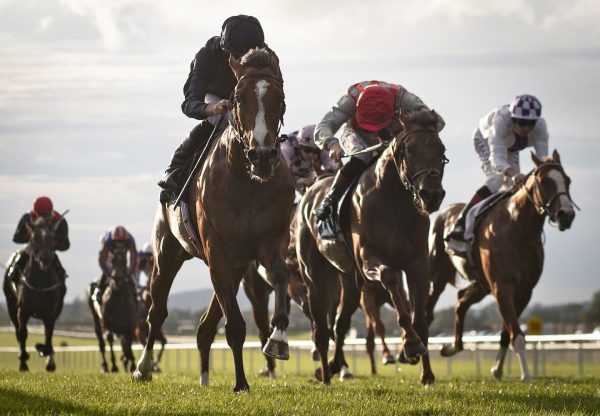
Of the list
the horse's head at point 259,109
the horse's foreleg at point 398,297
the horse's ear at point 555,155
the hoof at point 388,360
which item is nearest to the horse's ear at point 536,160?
the horse's ear at point 555,155

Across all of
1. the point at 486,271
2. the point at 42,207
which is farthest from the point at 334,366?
the point at 42,207

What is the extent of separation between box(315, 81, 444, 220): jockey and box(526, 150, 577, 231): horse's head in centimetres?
203

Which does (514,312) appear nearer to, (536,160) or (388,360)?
(536,160)

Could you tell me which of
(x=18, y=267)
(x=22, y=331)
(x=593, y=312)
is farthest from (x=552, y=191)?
(x=593, y=312)

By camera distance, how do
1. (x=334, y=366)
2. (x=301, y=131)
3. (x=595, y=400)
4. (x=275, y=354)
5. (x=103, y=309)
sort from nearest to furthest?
1. (x=275, y=354)
2. (x=595, y=400)
3. (x=334, y=366)
4. (x=301, y=131)
5. (x=103, y=309)

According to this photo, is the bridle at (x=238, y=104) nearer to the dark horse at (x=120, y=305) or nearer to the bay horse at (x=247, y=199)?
the bay horse at (x=247, y=199)

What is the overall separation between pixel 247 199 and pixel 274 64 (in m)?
1.10

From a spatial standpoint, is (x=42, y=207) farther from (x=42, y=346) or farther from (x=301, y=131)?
(x=301, y=131)

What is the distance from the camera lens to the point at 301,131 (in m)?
14.6

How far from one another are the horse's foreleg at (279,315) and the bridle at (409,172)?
1.67m

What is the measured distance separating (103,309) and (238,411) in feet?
48.8

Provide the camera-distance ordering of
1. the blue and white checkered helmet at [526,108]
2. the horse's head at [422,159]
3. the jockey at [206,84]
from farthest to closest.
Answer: the blue and white checkered helmet at [526,108] → the jockey at [206,84] → the horse's head at [422,159]

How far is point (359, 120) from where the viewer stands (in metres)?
11.8

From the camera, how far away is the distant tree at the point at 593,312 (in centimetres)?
13229
